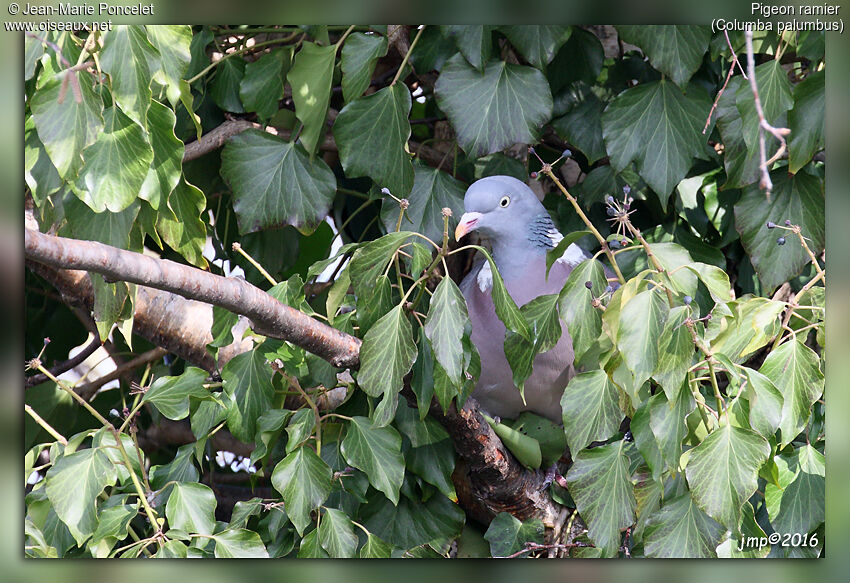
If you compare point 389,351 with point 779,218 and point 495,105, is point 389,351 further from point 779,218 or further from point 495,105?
point 779,218

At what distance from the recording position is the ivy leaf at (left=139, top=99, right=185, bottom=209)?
1.05 m

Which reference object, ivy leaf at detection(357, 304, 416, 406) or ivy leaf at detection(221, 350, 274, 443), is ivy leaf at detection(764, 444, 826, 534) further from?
ivy leaf at detection(221, 350, 274, 443)

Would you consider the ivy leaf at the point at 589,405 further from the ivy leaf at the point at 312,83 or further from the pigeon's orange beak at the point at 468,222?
the ivy leaf at the point at 312,83

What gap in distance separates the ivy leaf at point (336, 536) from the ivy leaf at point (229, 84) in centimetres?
72

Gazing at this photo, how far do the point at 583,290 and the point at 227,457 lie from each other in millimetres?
1095

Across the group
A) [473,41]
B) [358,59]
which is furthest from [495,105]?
[358,59]

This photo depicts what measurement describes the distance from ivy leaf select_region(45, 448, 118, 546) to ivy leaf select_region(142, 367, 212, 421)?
11 centimetres

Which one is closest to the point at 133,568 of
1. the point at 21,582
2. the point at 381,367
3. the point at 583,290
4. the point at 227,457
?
the point at 21,582

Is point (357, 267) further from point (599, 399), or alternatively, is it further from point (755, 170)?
point (755, 170)

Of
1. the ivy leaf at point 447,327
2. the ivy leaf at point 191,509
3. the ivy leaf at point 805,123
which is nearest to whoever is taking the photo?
the ivy leaf at point 447,327

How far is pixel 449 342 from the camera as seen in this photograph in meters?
0.93

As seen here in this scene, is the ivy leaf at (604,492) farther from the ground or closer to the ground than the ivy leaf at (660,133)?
closer to the ground

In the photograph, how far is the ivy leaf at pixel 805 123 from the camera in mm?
1136

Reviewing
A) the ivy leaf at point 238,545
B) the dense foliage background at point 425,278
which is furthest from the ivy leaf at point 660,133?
the ivy leaf at point 238,545
